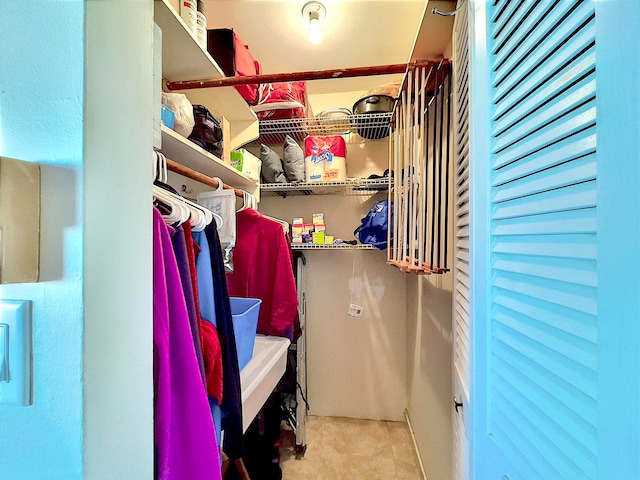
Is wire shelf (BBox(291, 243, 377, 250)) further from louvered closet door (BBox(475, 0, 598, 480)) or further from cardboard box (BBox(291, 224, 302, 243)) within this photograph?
louvered closet door (BBox(475, 0, 598, 480))

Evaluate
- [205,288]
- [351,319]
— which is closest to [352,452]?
[351,319]

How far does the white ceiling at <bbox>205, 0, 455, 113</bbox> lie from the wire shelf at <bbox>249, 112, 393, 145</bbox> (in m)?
0.43

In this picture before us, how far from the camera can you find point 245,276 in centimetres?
162

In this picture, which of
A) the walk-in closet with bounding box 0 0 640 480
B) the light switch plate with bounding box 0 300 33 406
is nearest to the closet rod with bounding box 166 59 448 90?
the walk-in closet with bounding box 0 0 640 480

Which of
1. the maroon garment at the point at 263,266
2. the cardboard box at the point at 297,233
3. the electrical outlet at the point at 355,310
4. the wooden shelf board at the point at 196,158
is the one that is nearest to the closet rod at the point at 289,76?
the wooden shelf board at the point at 196,158

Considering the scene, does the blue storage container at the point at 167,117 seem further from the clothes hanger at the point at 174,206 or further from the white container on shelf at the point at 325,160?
the white container on shelf at the point at 325,160

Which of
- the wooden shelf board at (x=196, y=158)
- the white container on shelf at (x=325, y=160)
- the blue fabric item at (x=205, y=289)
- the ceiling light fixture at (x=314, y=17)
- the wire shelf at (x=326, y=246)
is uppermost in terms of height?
the ceiling light fixture at (x=314, y=17)

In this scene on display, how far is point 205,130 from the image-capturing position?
118 cm

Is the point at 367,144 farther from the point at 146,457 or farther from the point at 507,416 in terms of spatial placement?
the point at 146,457

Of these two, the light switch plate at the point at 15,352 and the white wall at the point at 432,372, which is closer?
the light switch plate at the point at 15,352

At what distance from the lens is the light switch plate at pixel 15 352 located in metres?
0.34

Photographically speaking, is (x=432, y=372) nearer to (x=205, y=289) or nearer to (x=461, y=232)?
(x=461, y=232)

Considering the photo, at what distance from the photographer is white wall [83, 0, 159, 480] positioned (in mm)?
355

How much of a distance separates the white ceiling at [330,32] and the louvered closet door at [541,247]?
838 mm
